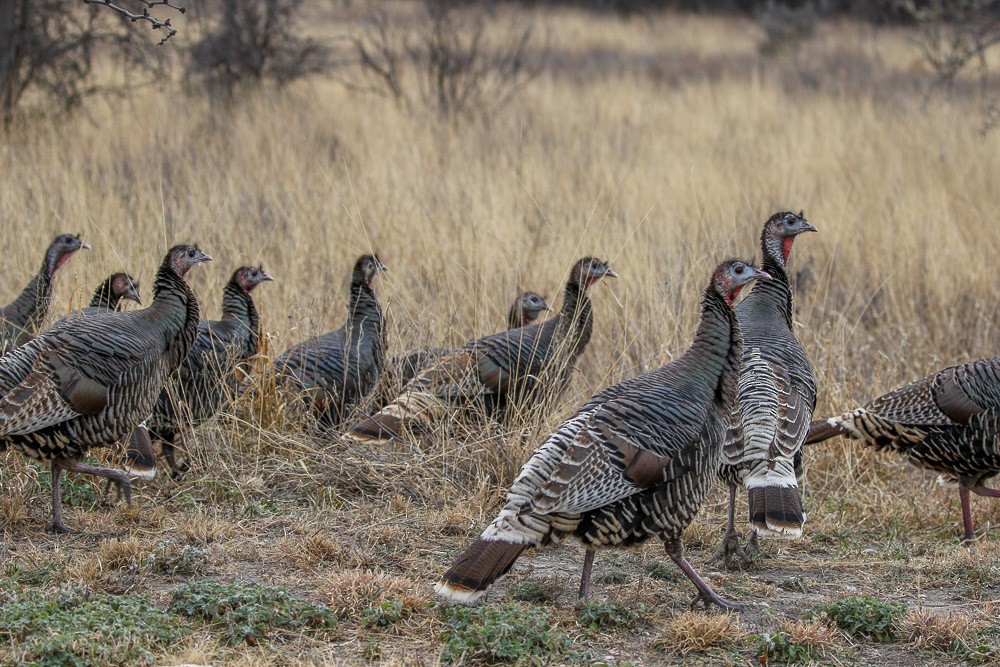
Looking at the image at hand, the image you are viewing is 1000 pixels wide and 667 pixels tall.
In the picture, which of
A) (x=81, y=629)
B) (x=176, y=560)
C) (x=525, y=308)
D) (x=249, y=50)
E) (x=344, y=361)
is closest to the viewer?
(x=81, y=629)

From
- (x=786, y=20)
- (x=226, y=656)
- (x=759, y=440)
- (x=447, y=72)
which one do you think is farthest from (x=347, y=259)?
(x=786, y=20)

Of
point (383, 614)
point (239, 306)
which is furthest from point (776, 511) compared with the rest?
point (239, 306)

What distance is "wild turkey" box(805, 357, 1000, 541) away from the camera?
524 cm

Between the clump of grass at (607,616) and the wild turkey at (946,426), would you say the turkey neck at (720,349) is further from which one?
the wild turkey at (946,426)

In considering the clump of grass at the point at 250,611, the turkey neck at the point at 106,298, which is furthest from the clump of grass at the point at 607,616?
the turkey neck at the point at 106,298

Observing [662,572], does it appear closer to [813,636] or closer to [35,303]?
[813,636]

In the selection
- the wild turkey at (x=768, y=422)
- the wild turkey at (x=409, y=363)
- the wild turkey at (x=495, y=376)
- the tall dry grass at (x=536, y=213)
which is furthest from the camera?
the tall dry grass at (x=536, y=213)

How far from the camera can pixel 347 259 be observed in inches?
325

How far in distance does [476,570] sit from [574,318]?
253cm

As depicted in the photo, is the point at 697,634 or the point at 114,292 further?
the point at 114,292

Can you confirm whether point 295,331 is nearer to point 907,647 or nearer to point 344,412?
point 344,412

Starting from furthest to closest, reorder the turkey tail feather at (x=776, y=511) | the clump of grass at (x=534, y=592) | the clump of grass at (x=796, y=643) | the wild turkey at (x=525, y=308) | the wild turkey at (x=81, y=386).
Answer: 1. the wild turkey at (x=525, y=308)
2. the wild turkey at (x=81, y=386)
3. the turkey tail feather at (x=776, y=511)
4. the clump of grass at (x=534, y=592)
5. the clump of grass at (x=796, y=643)

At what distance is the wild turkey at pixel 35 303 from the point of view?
609cm

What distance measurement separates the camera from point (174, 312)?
5301 mm
